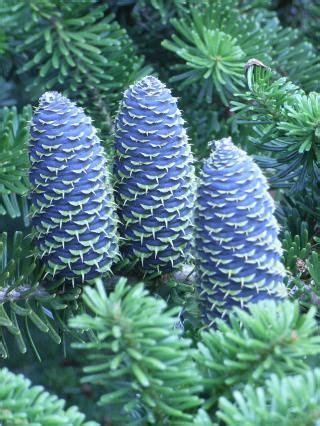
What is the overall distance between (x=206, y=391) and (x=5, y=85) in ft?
3.04

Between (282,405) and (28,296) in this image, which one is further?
(28,296)

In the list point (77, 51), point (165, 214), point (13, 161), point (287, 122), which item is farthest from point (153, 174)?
point (77, 51)

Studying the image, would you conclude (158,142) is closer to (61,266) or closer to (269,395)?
(61,266)

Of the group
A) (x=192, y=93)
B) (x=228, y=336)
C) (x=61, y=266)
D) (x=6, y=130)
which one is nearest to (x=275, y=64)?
(x=192, y=93)

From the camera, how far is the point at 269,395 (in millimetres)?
556

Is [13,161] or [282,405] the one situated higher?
[13,161]

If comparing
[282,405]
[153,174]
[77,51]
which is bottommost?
[282,405]

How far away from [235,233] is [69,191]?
202mm

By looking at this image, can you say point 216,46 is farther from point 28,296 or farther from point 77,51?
point 28,296

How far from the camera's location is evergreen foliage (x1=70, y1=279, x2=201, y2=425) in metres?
0.54

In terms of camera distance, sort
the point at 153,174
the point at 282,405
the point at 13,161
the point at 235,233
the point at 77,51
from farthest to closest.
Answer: the point at 77,51, the point at 13,161, the point at 153,174, the point at 235,233, the point at 282,405

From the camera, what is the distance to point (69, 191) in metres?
0.75

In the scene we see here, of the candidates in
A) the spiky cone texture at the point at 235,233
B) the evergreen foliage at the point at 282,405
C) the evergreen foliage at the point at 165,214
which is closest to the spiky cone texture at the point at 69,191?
the evergreen foliage at the point at 165,214

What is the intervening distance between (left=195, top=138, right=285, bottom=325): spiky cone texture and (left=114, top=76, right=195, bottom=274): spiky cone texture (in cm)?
10
